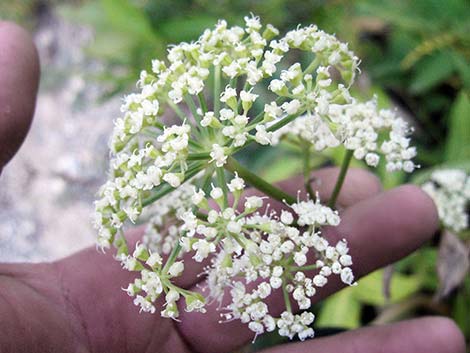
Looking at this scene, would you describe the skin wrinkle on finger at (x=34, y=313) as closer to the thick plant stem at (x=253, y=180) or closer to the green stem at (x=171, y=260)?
the green stem at (x=171, y=260)

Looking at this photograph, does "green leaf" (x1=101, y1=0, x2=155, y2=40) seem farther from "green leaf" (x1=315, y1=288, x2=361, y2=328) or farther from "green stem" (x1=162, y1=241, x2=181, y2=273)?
"green stem" (x1=162, y1=241, x2=181, y2=273)

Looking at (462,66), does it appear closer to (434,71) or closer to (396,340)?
(434,71)

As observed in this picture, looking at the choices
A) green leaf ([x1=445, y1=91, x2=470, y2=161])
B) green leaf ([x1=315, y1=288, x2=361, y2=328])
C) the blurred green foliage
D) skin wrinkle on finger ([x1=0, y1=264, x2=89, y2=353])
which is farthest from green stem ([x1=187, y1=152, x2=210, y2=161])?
green leaf ([x1=445, y1=91, x2=470, y2=161])

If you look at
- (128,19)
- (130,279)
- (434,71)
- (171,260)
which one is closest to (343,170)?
(171,260)

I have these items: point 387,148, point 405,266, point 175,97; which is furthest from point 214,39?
point 405,266

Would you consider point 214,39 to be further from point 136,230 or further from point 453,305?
point 453,305
